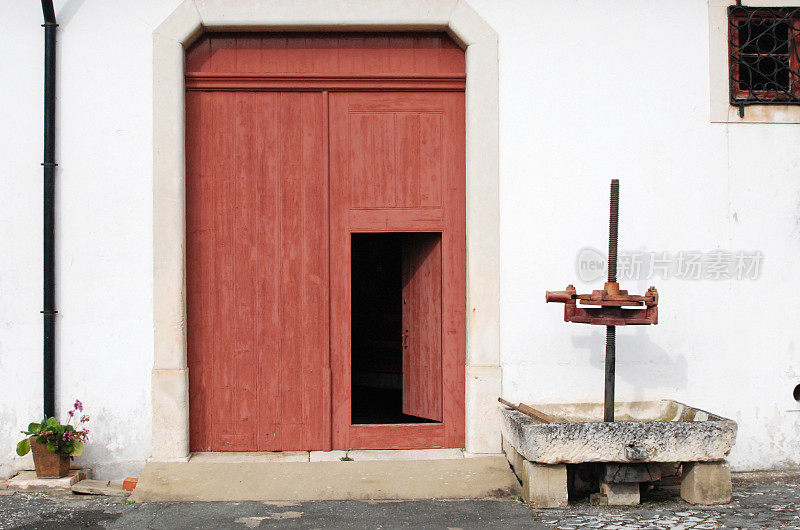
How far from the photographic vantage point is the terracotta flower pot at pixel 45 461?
548cm

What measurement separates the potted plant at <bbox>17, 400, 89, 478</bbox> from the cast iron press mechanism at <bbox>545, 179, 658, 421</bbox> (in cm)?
348

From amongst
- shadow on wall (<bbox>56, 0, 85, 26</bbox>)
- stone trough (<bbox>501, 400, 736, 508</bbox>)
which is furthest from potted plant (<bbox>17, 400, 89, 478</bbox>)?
stone trough (<bbox>501, 400, 736, 508</bbox>)

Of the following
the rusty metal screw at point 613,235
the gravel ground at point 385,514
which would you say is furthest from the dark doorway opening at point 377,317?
the rusty metal screw at point 613,235

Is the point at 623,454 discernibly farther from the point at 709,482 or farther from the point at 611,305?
the point at 611,305

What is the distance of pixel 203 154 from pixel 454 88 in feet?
6.50

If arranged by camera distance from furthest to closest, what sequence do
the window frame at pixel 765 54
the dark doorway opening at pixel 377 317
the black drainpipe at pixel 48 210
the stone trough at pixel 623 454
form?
the dark doorway opening at pixel 377 317
the window frame at pixel 765 54
the black drainpipe at pixel 48 210
the stone trough at pixel 623 454

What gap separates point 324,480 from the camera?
17.7 feet

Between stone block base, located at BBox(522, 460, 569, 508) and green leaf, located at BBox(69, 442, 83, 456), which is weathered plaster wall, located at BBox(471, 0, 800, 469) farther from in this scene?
green leaf, located at BBox(69, 442, 83, 456)

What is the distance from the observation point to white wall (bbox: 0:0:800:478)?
574cm

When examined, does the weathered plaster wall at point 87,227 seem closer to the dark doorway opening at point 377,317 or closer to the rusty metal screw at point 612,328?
the rusty metal screw at point 612,328

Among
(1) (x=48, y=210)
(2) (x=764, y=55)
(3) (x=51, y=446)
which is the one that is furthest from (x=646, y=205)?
(3) (x=51, y=446)

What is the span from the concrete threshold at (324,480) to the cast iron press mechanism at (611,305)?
1.03 m

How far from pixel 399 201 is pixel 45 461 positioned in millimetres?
3149

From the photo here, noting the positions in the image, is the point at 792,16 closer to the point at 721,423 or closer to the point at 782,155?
the point at 782,155
